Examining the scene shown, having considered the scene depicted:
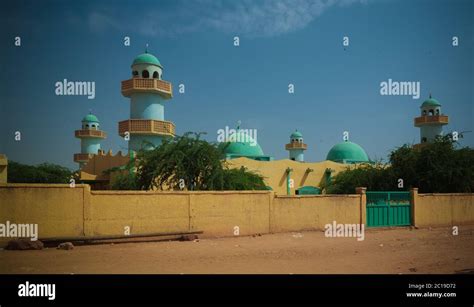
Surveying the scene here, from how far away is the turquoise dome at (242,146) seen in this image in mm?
37531

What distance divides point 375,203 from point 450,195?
5117 mm

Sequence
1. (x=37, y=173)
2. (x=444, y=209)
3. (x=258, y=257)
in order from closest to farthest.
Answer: (x=258, y=257)
(x=444, y=209)
(x=37, y=173)

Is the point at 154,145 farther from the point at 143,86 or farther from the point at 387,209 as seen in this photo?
the point at 387,209

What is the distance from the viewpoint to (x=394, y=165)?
83.2ft

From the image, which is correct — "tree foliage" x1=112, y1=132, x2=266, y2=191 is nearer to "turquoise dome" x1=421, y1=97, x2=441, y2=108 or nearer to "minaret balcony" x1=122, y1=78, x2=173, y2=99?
"minaret balcony" x1=122, y1=78, x2=173, y2=99

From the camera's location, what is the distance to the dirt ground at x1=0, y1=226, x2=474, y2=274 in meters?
8.52

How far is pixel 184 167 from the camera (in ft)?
58.4

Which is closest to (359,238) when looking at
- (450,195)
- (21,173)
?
(450,195)

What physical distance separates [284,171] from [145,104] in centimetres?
1121

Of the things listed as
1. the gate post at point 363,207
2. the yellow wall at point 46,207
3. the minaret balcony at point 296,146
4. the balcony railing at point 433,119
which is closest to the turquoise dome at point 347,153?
the minaret balcony at point 296,146

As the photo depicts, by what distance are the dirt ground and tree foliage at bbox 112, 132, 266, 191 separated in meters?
4.64

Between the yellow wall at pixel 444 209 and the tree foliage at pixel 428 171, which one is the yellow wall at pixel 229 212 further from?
the tree foliage at pixel 428 171

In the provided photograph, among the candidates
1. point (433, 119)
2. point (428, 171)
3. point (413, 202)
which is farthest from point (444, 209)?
point (433, 119)

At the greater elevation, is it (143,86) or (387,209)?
(143,86)
